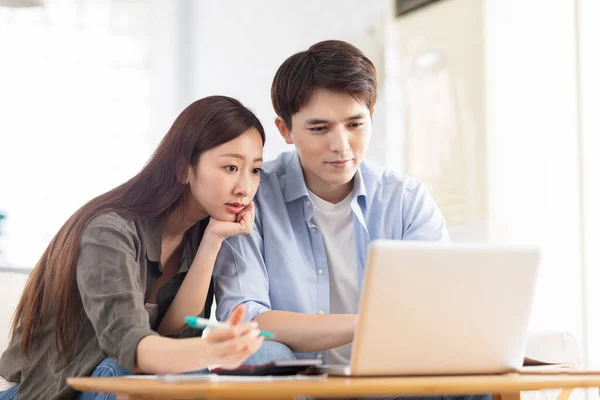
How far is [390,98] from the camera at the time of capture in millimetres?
4125

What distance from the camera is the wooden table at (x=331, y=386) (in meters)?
0.99

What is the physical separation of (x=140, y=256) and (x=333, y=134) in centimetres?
57

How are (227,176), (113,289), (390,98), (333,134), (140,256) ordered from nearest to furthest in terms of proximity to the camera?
(113,289), (140,256), (227,176), (333,134), (390,98)

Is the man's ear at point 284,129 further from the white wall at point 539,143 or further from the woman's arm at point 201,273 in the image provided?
the white wall at point 539,143

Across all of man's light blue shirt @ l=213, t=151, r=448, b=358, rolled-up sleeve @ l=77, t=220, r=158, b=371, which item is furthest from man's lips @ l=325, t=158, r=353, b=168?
rolled-up sleeve @ l=77, t=220, r=158, b=371

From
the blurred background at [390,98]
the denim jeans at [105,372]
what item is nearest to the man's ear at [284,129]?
the denim jeans at [105,372]

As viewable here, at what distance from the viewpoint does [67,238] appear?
1.58 metres

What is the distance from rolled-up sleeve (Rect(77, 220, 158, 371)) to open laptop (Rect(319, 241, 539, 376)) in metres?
0.34

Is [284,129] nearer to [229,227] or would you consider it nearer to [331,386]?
[229,227]

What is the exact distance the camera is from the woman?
1.44 m

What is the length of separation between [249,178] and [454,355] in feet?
2.33

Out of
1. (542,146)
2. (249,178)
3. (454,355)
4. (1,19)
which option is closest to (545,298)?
(542,146)

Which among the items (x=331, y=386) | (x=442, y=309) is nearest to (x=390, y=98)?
(x=442, y=309)

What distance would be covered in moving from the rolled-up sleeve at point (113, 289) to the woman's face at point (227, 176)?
214 mm
